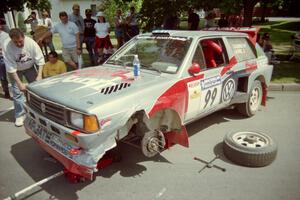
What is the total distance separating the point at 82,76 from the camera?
4082 mm

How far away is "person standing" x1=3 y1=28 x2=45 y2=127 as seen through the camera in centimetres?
499

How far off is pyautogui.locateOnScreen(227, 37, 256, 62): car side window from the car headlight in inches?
126

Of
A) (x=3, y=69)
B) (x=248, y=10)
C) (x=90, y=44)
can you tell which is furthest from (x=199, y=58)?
(x=90, y=44)

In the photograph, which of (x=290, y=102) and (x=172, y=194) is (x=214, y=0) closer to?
(x=290, y=102)

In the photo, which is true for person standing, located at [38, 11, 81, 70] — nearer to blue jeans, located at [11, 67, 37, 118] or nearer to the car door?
blue jeans, located at [11, 67, 37, 118]

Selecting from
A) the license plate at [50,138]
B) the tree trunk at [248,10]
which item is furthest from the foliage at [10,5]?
the license plate at [50,138]

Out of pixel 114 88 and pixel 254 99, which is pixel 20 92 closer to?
pixel 114 88

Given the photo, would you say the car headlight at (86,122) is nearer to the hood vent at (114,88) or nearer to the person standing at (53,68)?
the hood vent at (114,88)

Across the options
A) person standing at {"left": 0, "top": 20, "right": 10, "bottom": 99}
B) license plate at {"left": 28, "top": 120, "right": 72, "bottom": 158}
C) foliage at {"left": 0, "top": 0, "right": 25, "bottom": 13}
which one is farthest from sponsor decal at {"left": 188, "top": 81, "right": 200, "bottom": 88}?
foliage at {"left": 0, "top": 0, "right": 25, "bottom": 13}

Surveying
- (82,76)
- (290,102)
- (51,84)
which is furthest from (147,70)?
(290,102)

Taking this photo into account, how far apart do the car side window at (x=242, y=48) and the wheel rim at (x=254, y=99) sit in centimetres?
70

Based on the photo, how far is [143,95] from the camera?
350 centimetres

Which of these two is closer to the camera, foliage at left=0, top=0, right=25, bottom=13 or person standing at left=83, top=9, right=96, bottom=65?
person standing at left=83, top=9, right=96, bottom=65

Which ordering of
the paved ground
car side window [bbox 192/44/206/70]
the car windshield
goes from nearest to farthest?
the paved ground < the car windshield < car side window [bbox 192/44/206/70]
